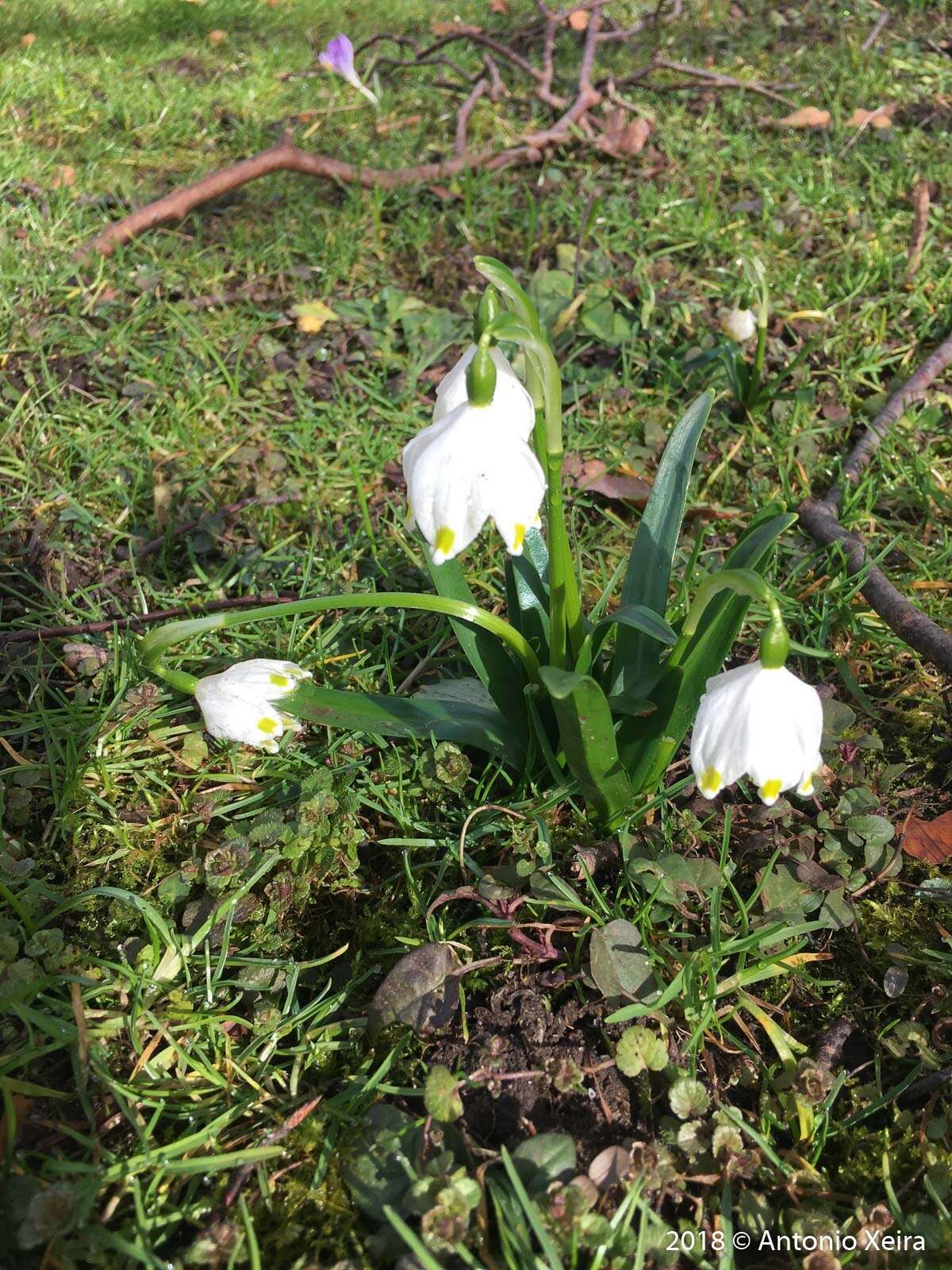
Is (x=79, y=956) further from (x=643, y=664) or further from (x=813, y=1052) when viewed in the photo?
(x=813, y=1052)

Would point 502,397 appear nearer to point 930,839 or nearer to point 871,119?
point 930,839

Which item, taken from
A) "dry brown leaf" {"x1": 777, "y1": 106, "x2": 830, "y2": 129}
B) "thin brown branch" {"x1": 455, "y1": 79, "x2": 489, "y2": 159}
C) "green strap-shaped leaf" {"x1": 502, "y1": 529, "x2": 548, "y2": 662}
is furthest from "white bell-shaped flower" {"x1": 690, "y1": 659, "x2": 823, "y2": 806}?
"dry brown leaf" {"x1": 777, "y1": 106, "x2": 830, "y2": 129}

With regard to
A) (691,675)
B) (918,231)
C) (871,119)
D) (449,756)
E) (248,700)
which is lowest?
(449,756)

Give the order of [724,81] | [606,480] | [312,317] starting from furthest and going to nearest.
A: [724,81] < [312,317] < [606,480]

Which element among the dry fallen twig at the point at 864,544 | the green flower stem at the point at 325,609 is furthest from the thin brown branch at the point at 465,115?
the green flower stem at the point at 325,609

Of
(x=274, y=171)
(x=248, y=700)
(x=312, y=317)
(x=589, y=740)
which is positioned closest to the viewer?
(x=589, y=740)

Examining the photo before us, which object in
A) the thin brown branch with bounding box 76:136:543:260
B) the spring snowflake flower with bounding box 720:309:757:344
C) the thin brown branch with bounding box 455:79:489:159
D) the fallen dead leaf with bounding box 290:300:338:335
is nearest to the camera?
the spring snowflake flower with bounding box 720:309:757:344

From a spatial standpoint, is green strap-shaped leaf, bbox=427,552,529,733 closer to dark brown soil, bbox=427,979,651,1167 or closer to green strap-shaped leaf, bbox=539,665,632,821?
green strap-shaped leaf, bbox=539,665,632,821

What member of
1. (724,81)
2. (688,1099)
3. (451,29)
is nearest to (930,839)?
(688,1099)
